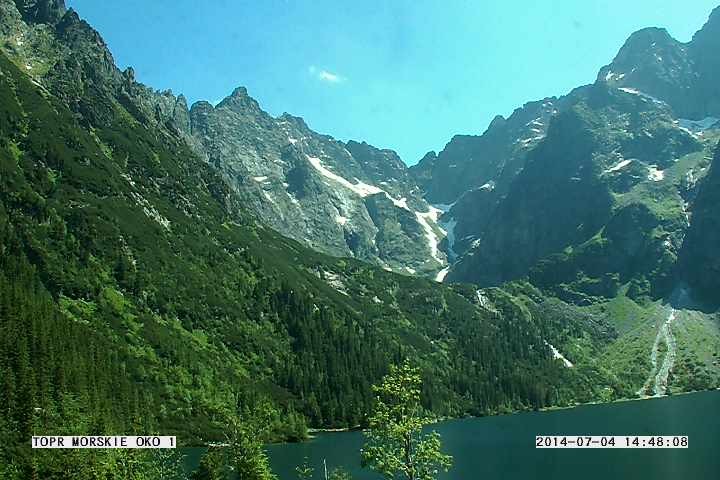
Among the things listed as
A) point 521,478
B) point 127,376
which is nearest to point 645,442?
→ point 521,478

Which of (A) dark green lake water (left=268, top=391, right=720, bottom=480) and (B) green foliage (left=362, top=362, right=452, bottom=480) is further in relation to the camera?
(A) dark green lake water (left=268, top=391, right=720, bottom=480)

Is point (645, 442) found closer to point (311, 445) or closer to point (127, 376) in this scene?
point (311, 445)

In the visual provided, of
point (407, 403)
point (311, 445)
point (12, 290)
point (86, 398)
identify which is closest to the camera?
point (407, 403)

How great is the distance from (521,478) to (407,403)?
81191 millimetres

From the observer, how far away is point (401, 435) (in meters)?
36.3

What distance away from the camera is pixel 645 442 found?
34281 mm

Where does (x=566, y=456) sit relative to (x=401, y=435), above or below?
below

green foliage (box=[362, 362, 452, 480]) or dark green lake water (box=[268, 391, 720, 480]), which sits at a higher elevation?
green foliage (box=[362, 362, 452, 480])

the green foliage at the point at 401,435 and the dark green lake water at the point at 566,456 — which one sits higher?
the green foliage at the point at 401,435

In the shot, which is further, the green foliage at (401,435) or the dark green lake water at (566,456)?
the dark green lake water at (566,456)

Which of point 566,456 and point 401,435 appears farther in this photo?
point 566,456

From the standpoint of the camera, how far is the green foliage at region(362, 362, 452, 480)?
117 ft

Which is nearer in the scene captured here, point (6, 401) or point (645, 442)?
point (645, 442)

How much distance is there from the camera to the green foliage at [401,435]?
3581 centimetres
